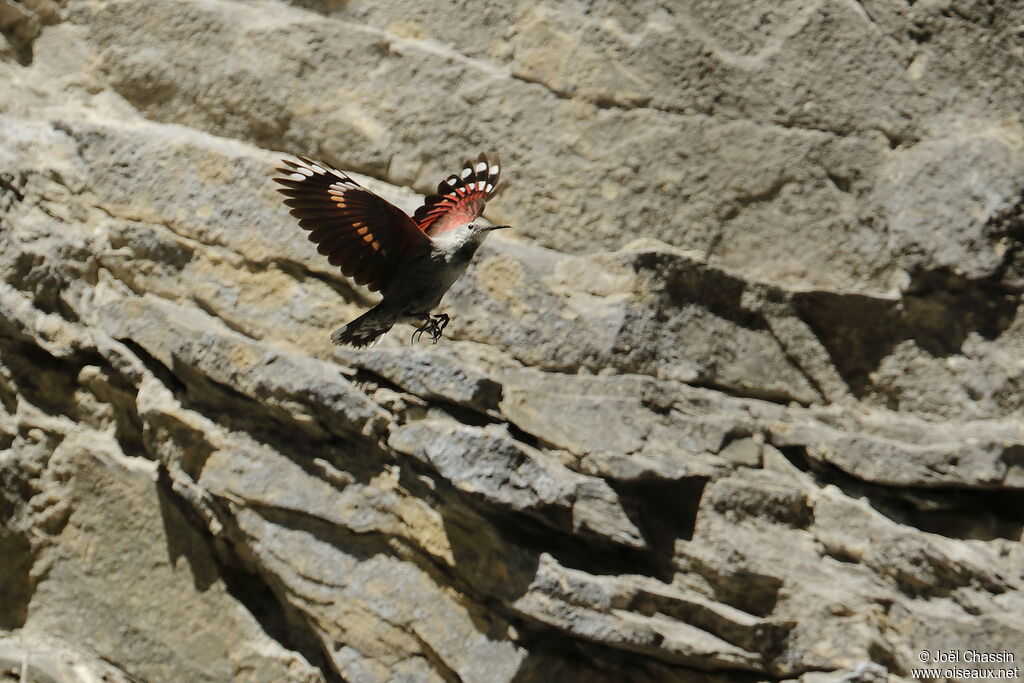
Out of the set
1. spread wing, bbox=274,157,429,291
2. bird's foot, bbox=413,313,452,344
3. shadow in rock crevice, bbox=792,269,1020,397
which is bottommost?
spread wing, bbox=274,157,429,291

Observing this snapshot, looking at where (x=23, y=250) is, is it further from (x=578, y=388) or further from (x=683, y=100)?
(x=683, y=100)

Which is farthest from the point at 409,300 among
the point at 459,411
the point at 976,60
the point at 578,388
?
the point at 976,60

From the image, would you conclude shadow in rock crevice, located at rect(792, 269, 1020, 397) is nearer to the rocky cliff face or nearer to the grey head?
the rocky cliff face

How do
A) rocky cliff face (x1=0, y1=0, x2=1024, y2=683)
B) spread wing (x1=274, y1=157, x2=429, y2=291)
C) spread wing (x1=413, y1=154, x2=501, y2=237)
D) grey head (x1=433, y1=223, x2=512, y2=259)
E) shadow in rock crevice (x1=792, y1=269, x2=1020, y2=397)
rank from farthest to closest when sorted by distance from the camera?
shadow in rock crevice (x1=792, y1=269, x2=1020, y2=397), rocky cliff face (x1=0, y1=0, x2=1024, y2=683), spread wing (x1=413, y1=154, x2=501, y2=237), grey head (x1=433, y1=223, x2=512, y2=259), spread wing (x1=274, y1=157, x2=429, y2=291)

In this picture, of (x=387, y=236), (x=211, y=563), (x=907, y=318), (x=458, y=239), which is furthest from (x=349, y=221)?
(x=907, y=318)

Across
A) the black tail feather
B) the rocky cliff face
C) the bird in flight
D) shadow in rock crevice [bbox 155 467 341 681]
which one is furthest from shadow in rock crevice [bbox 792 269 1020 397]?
shadow in rock crevice [bbox 155 467 341 681]

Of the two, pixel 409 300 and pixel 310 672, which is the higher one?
pixel 409 300

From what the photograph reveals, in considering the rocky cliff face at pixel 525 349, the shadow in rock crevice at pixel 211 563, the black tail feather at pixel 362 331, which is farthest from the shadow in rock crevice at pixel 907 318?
the shadow in rock crevice at pixel 211 563
